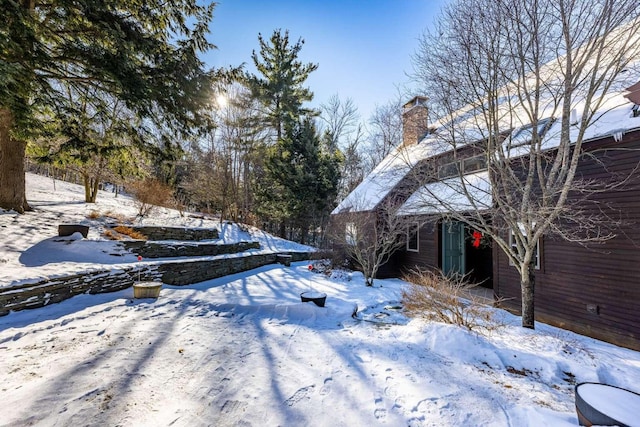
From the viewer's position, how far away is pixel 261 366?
11.1 feet

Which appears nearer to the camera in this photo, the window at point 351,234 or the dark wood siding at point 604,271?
the dark wood siding at point 604,271

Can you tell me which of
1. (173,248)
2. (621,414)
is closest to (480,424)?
(621,414)

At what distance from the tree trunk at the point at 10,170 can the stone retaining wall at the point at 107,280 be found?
4485 millimetres

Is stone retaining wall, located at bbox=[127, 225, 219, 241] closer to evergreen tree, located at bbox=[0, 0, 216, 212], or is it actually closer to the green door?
evergreen tree, located at bbox=[0, 0, 216, 212]

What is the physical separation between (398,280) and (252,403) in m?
9.45

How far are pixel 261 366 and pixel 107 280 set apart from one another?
410 centimetres

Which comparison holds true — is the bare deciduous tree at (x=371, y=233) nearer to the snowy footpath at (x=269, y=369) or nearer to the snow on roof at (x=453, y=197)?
the snow on roof at (x=453, y=197)

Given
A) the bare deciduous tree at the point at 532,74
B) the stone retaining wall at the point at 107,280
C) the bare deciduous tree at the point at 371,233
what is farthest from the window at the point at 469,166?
the stone retaining wall at the point at 107,280

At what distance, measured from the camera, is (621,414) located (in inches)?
84.4

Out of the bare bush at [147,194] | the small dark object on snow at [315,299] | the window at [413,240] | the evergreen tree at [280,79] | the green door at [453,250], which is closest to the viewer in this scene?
the small dark object on snow at [315,299]

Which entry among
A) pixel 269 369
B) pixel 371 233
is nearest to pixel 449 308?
pixel 269 369

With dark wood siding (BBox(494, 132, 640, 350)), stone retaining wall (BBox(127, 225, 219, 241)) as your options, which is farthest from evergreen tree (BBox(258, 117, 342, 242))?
dark wood siding (BBox(494, 132, 640, 350))

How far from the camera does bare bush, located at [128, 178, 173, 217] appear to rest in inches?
481

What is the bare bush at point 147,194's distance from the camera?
1222cm
